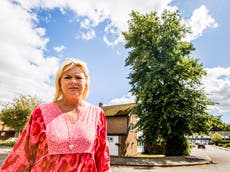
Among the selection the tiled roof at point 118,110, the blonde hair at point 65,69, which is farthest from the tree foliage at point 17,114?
the blonde hair at point 65,69

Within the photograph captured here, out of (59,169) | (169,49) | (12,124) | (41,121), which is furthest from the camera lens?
(12,124)

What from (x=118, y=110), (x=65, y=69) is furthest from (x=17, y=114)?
(x=65, y=69)

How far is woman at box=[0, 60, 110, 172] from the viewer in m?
2.21

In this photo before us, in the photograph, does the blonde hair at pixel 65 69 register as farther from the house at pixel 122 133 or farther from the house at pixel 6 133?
the house at pixel 6 133

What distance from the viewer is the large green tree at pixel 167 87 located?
25.3 meters

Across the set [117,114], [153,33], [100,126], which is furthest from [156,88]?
[100,126]

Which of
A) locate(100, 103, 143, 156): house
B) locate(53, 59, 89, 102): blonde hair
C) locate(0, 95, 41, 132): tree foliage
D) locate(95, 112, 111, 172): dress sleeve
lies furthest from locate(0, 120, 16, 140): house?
locate(95, 112, 111, 172): dress sleeve

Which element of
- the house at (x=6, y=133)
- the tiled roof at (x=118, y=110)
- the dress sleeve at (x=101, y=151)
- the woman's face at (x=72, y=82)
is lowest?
the dress sleeve at (x=101, y=151)

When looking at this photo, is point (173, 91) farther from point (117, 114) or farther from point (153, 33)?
point (117, 114)

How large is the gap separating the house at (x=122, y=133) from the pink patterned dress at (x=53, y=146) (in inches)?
1337

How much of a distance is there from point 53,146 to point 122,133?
36720 millimetres

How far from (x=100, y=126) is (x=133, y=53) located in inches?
1061

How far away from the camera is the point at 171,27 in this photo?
29.0m

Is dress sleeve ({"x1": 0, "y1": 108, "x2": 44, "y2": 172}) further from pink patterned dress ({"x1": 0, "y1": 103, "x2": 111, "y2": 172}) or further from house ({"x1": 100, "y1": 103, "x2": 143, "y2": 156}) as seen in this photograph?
house ({"x1": 100, "y1": 103, "x2": 143, "y2": 156})
